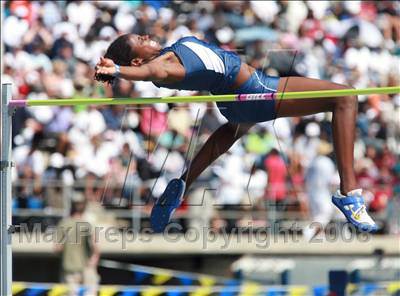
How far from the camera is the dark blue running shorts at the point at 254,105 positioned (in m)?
7.82

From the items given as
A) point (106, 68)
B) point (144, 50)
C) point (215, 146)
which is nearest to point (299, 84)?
point (215, 146)

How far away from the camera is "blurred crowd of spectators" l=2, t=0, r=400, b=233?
1305 centimetres

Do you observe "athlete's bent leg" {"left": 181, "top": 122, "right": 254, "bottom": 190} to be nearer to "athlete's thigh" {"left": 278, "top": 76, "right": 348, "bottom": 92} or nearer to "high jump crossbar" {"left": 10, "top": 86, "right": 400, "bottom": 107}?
"athlete's thigh" {"left": 278, "top": 76, "right": 348, "bottom": 92}

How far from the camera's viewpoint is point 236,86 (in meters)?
7.84

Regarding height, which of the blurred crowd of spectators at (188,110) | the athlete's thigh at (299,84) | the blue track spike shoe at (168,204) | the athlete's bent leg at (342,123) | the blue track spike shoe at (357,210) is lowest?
the blue track spike shoe at (357,210)

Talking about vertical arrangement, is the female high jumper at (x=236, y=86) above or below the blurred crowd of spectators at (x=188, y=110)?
below

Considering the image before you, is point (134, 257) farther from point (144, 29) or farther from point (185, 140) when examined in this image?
point (144, 29)

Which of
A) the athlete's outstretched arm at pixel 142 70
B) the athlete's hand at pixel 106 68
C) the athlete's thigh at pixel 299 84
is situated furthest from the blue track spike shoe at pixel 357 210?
the athlete's hand at pixel 106 68

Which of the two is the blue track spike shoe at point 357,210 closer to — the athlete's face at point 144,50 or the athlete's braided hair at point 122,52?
the athlete's face at point 144,50

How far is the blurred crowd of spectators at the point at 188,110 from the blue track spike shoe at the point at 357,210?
12.3 ft

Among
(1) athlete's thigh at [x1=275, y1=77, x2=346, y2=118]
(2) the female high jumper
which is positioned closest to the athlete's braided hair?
(2) the female high jumper

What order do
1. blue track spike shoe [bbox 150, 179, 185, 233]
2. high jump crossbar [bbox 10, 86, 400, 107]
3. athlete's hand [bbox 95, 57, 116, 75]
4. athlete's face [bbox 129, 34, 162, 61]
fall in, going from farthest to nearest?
blue track spike shoe [bbox 150, 179, 185, 233], athlete's face [bbox 129, 34, 162, 61], high jump crossbar [bbox 10, 86, 400, 107], athlete's hand [bbox 95, 57, 116, 75]

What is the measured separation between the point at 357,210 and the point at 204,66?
4.17ft

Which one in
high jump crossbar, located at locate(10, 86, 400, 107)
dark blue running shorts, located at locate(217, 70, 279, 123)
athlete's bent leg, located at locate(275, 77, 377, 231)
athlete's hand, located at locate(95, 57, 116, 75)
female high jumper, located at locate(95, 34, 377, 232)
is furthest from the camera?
dark blue running shorts, located at locate(217, 70, 279, 123)
